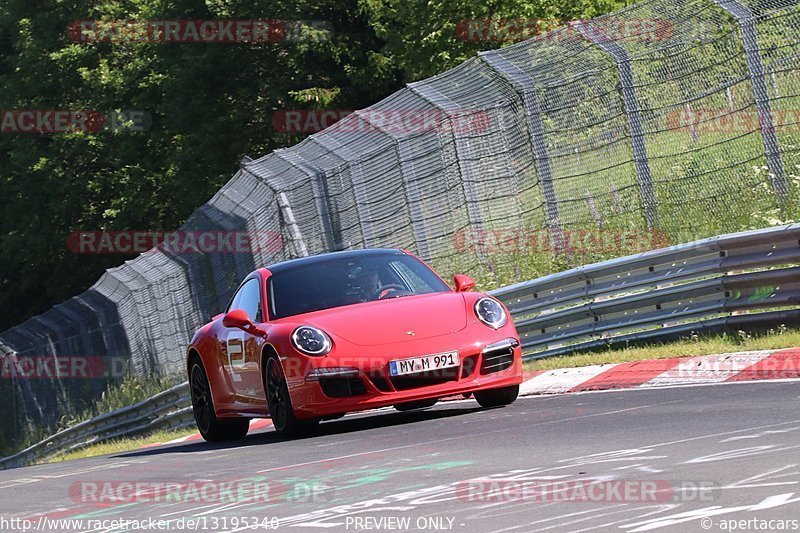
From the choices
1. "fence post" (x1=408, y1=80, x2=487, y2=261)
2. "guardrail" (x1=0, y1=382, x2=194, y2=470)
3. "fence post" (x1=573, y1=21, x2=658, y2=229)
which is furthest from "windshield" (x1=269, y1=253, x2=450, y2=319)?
"guardrail" (x1=0, y1=382, x2=194, y2=470)

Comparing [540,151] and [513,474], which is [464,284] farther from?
[540,151]

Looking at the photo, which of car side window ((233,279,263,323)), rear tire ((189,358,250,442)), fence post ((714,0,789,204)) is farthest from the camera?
fence post ((714,0,789,204))

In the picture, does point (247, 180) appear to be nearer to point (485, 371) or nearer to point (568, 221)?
point (568, 221)

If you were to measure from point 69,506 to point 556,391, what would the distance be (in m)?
4.58

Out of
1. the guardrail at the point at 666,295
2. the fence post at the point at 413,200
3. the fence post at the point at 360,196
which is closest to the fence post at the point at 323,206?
the fence post at the point at 360,196

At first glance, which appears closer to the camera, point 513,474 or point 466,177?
point 513,474

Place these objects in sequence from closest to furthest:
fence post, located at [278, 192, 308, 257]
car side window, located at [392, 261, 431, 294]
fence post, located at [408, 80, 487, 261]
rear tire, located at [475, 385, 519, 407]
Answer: rear tire, located at [475, 385, 519, 407]
car side window, located at [392, 261, 431, 294]
fence post, located at [408, 80, 487, 261]
fence post, located at [278, 192, 308, 257]

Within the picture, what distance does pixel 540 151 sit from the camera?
51.4 feet

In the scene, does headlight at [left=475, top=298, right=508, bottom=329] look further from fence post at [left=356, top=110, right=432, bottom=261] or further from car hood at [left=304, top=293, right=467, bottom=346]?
fence post at [left=356, top=110, right=432, bottom=261]

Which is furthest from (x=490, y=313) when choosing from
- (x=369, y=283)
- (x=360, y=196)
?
(x=360, y=196)

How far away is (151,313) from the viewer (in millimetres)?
26938

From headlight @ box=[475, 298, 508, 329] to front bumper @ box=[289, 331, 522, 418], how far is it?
0.67 ft

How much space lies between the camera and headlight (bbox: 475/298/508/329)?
10.7 metres

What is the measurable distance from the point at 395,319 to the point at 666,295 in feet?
10.4
